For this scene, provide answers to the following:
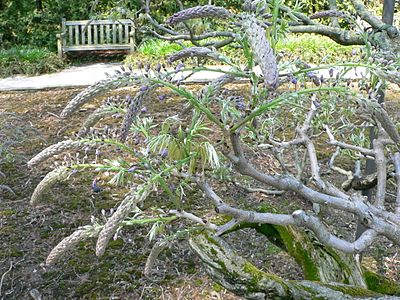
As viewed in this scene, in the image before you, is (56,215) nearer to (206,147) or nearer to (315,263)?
(315,263)

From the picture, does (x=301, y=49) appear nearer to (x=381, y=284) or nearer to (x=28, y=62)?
(x=28, y=62)

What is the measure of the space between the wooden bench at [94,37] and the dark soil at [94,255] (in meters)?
6.07

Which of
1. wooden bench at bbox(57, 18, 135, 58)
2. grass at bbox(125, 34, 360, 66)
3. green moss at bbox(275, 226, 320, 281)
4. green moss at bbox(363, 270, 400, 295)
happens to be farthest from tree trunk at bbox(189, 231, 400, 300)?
wooden bench at bbox(57, 18, 135, 58)

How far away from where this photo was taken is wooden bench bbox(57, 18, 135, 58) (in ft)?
31.1

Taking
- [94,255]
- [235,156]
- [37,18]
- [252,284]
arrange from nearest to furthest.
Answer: [235,156] → [252,284] → [94,255] → [37,18]

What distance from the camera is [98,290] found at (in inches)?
99.0

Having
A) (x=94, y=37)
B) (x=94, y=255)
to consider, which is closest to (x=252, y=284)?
(x=94, y=255)

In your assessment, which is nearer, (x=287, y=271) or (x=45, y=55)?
(x=287, y=271)

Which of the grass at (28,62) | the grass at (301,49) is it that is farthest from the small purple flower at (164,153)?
the grass at (28,62)

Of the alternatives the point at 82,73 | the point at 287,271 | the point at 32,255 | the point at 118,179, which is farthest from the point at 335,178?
the point at 82,73

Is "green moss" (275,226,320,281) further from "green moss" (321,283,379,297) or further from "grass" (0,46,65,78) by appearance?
"grass" (0,46,65,78)

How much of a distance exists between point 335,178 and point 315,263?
1952 millimetres

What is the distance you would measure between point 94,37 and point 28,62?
6.06 feet

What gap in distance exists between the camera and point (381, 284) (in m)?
2.01
